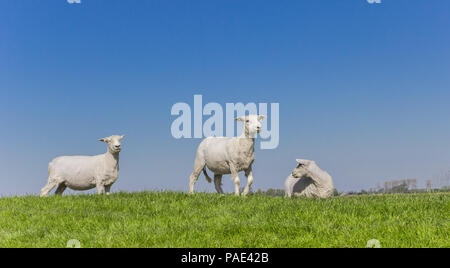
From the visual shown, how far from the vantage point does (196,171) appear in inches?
615

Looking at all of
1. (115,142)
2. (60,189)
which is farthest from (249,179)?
(60,189)

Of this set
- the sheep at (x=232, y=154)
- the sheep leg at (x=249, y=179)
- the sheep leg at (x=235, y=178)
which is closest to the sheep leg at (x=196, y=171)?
the sheep at (x=232, y=154)

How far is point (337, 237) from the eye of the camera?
8562 millimetres

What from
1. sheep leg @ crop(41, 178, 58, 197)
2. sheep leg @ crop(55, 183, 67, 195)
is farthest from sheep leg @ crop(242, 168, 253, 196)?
sheep leg @ crop(41, 178, 58, 197)

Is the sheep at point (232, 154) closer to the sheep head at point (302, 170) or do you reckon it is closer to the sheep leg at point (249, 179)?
the sheep leg at point (249, 179)

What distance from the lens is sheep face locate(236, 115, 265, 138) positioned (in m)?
13.9

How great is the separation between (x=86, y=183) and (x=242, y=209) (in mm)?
6626

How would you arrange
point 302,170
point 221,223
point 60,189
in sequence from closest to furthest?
point 221,223 → point 302,170 → point 60,189

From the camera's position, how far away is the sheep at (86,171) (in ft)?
50.1

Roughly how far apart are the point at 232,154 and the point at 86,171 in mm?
5085

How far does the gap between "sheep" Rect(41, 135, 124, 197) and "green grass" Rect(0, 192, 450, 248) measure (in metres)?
1.84

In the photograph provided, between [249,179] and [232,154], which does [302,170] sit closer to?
[249,179]
